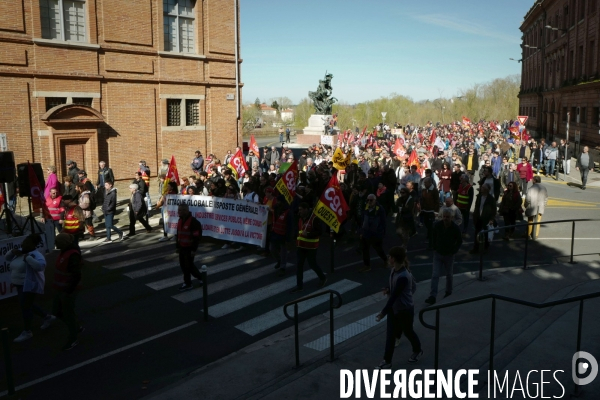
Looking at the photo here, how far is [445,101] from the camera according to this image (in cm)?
12025

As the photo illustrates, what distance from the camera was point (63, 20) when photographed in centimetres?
2131

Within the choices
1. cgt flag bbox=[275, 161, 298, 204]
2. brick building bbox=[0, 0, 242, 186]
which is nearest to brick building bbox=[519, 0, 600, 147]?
brick building bbox=[0, 0, 242, 186]

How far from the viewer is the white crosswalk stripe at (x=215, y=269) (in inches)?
440

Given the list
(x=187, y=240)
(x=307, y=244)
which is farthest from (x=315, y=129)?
(x=187, y=240)

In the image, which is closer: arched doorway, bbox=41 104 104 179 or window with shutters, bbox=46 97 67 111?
arched doorway, bbox=41 104 104 179

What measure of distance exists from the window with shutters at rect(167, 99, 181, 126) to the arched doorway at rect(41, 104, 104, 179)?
374 cm

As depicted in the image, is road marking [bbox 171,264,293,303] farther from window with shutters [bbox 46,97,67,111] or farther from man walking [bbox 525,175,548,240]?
Answer: window with shutters [bbox 46,97,67,111]

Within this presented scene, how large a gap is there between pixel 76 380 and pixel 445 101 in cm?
12080

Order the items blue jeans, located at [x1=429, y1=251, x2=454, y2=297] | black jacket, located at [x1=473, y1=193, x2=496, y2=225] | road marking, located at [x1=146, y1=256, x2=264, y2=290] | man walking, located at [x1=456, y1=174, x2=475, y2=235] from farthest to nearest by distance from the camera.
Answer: man walking, located at [x1=456, y1=174, x2=475, y2=235], black jacket, located at [x1=473, y1=193, x2=496, y2=225], road marking, located at [x1=146, y1=256, x2=264, y2=290], blue jeans, located at [x1=429, y1=251, x2=454, y2=297]

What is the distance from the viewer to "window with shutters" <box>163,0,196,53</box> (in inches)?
982

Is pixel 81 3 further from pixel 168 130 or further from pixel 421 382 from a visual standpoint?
pixel 421 382

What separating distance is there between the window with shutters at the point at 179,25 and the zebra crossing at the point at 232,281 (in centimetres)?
1366

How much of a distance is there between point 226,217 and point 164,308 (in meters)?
4.91

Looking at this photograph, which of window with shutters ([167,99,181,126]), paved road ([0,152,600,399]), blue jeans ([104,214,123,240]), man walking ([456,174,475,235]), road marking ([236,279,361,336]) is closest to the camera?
paved road ([0,152,600,399])
